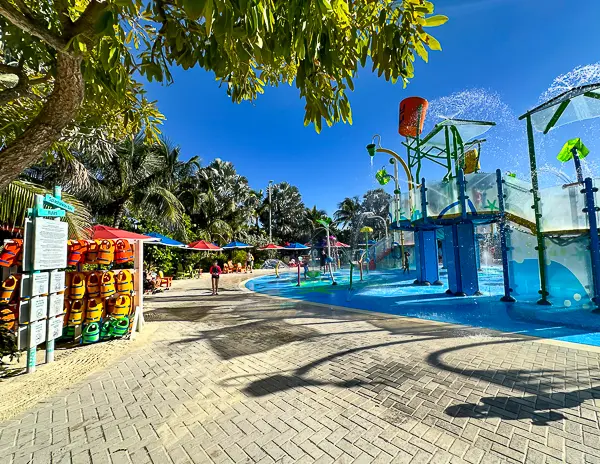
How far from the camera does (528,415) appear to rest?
2.98 meters

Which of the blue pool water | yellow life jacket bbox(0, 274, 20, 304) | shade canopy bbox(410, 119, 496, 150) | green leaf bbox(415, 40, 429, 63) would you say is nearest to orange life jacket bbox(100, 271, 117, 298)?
yellow life jacket bbox(0, 274, 20, 304)

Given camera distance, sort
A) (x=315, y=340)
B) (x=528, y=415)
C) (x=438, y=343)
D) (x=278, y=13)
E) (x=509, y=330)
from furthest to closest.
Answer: (x=509, y=330) → (x=315, y=340) → (x=438, y=343) → (x=528, y=415) → (x=278, y=13)

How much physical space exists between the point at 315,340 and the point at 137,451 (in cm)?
358

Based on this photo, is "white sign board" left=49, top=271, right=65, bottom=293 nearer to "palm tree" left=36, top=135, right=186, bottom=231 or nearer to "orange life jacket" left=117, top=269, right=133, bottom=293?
"orange life jacket" left=117, top=269, right=133, bottom=293

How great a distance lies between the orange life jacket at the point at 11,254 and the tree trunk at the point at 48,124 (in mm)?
2693

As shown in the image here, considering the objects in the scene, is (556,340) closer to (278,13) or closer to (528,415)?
(528,415)

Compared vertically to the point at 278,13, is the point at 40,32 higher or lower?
higher

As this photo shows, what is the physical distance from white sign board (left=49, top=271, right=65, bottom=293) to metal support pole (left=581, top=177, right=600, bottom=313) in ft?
38.1

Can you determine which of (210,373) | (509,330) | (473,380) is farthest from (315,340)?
(509,330)

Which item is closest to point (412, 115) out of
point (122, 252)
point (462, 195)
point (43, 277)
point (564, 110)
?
point (462, 195)

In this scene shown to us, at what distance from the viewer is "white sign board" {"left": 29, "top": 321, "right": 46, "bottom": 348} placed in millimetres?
4277

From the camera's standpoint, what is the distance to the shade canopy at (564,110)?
818 centimetres

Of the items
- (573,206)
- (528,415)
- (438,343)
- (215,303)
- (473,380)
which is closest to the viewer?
(528,415)

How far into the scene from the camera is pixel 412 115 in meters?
16.2
